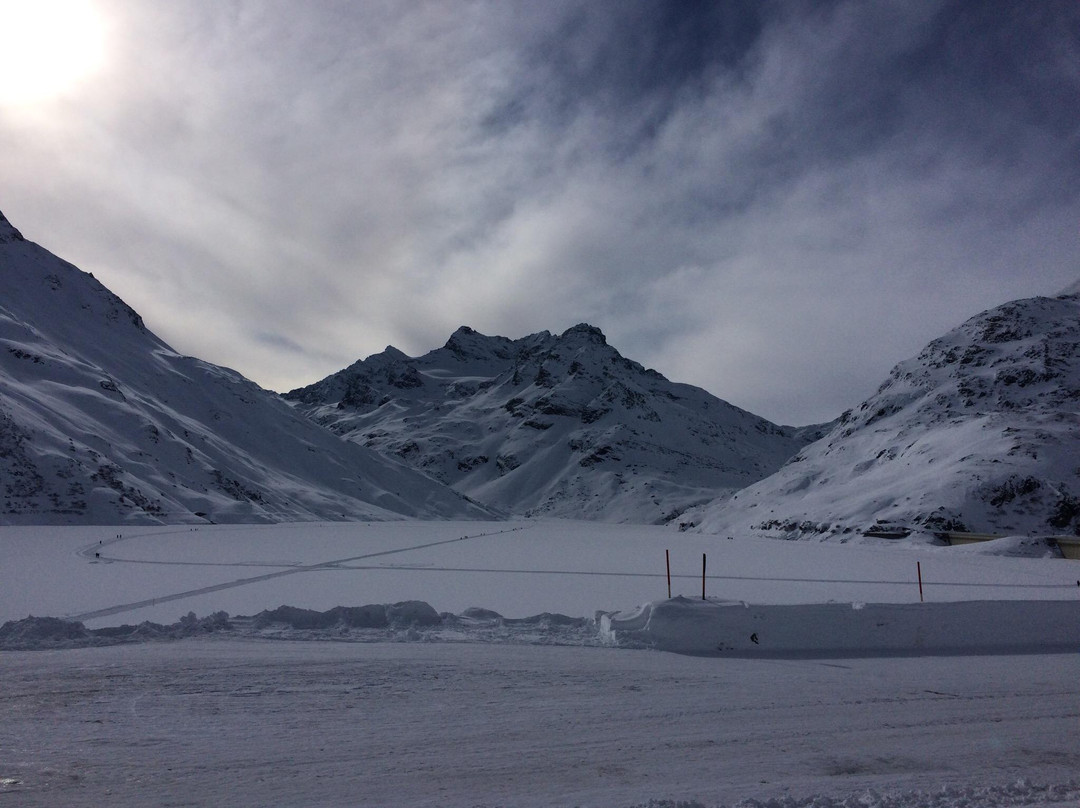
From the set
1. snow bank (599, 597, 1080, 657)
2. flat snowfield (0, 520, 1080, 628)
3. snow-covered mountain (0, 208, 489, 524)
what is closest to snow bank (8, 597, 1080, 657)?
snow bank (599, 597, 1080, 657)

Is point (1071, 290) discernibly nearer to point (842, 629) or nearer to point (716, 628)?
point (842, 629)

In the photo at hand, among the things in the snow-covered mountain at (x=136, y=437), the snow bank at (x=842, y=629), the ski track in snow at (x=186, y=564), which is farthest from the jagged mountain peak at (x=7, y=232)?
the snow bank at (x=842, y=629)

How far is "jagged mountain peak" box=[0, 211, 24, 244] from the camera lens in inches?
5256

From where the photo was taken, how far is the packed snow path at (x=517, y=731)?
205 inches

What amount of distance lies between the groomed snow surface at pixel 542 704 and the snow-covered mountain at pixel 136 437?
66949mm

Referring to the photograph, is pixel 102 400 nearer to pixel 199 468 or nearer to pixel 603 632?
pixel 199 468

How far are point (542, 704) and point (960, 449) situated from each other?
66.3 m

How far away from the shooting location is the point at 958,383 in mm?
77625

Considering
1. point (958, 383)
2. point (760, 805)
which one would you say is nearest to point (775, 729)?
point (760, 805)

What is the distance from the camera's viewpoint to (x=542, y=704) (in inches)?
292

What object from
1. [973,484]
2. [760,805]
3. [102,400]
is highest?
[102,400]

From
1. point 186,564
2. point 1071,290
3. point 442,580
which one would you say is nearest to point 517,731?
point 442,580

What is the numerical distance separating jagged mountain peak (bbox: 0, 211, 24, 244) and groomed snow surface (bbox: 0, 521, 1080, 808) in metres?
159

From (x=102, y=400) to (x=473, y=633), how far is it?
342 ft
